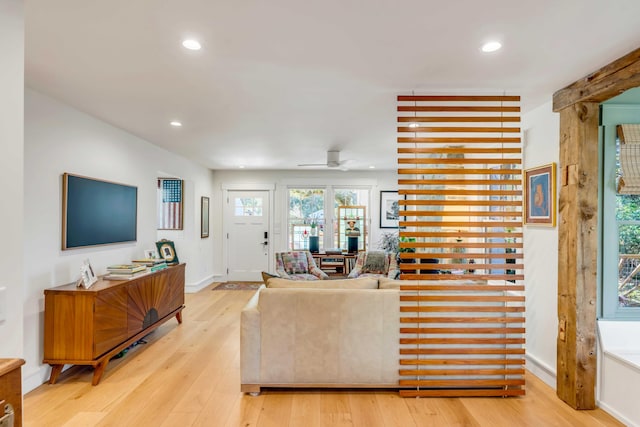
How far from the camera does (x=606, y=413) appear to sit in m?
2.48

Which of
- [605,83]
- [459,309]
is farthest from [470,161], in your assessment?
[459,309]

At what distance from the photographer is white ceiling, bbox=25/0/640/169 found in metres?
1.68

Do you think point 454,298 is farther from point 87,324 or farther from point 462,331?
point 87,324

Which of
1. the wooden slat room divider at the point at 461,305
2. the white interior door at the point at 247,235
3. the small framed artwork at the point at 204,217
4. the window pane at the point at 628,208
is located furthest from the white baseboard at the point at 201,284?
the window pane at the point at 628,208

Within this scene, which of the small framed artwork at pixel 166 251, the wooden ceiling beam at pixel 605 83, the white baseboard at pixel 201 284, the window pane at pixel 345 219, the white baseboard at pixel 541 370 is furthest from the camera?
the window pane at pixel 345 219

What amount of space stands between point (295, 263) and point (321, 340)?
9.60 ft

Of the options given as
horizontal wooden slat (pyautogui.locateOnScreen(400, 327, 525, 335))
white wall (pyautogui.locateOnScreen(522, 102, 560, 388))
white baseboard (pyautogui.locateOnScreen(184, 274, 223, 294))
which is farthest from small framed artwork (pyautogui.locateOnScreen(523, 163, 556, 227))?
white baseboard (pyautogui.locateOnScreen(184, 274, 223, 294))

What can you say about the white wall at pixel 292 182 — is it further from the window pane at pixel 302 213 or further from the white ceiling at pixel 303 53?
the white ceiling at pixel 303 53

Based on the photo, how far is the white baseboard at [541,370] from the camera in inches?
114

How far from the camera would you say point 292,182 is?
7.21m

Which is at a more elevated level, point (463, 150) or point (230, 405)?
point (463, 150)

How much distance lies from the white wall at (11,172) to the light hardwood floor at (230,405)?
146 centimetres

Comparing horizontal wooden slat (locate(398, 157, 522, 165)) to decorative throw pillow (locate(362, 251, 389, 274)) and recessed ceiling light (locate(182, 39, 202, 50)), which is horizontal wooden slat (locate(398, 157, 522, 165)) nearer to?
recessed ceiling light (locate(182, 39, 202, 50))

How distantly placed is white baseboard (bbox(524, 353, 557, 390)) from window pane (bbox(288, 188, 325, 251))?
464 centimetres
